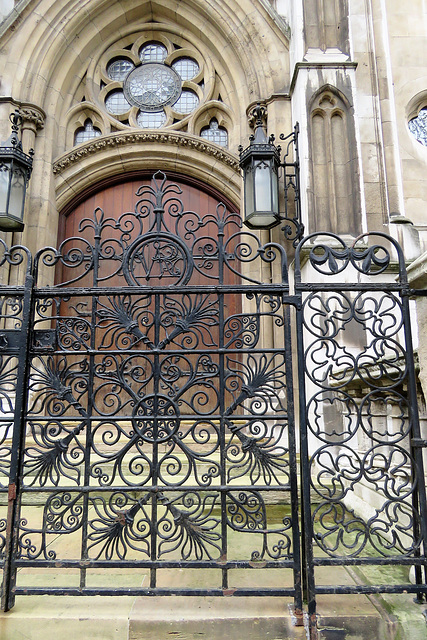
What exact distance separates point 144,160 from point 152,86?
1228 mm

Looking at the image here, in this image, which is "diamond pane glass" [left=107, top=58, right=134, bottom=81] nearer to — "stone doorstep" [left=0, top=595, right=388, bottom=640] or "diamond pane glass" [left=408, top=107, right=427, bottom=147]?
"diamond pane glass" [left=408, top=107, right=427, bottom=147]

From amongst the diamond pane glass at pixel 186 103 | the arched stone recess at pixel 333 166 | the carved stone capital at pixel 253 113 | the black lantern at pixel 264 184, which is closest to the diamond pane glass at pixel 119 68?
the diamond pane glass at pixel 186 103

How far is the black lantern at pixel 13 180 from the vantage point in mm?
4621

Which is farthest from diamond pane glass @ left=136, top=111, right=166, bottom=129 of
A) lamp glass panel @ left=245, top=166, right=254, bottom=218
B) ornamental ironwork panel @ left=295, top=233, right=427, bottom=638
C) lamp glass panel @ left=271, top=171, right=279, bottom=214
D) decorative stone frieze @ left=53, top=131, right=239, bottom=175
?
ornamental ironwork panel @ left=295, top=233, right=427, bottom=638

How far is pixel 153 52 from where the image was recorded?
6.53 m

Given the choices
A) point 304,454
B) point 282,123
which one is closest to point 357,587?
point 304,454

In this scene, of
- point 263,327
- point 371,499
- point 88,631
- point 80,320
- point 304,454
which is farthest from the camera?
point 263,327

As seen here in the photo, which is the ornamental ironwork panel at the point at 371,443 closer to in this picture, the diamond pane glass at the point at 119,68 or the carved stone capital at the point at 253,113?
the carved stone capital at the point at 253,113

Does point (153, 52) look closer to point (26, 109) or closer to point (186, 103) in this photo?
point (186, 103)

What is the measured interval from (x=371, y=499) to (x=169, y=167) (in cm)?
466

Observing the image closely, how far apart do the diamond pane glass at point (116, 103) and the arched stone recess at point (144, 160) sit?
72 centimetres

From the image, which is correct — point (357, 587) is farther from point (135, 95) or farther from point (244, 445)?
point (135, 95)

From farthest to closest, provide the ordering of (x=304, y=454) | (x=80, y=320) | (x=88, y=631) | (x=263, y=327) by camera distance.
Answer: (x=263, y=327)
(x=80, y=320)
(x=304, y=454)
(x=88, y=631)

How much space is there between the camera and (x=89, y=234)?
5.91m
